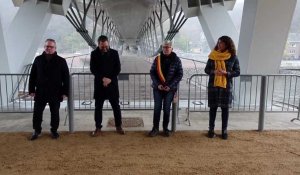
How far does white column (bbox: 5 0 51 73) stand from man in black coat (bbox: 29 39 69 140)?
23.0 feet

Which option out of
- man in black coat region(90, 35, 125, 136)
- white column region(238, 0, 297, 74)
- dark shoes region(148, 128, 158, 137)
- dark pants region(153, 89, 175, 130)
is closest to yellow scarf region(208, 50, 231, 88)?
dark pants region(153, 89, 175, 130)

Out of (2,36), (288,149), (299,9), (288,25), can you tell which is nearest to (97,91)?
(288,149)

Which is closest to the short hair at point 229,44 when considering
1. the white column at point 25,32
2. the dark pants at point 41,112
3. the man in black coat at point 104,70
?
the man in black coat at point 104,70

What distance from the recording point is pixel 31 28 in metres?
13.6

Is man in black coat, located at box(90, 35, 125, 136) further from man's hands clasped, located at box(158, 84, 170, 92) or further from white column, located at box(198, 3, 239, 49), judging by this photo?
white column, located at box(198, 3, 239, 49)

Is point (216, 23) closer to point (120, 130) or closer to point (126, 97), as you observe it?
point (126, 97)

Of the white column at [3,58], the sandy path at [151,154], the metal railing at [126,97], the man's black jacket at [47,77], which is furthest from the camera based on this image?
the white column at [3,58]

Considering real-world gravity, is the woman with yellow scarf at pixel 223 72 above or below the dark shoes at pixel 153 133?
above

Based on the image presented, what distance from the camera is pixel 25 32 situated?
13.5 meters

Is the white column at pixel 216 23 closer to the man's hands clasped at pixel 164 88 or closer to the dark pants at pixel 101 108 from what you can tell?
the man's hands clasped at pixel 164 88

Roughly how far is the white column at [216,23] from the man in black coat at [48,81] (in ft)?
30.9

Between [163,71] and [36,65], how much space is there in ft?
8.08

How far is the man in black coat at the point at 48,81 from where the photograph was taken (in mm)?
5816

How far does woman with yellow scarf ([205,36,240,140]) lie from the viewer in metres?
5.91
